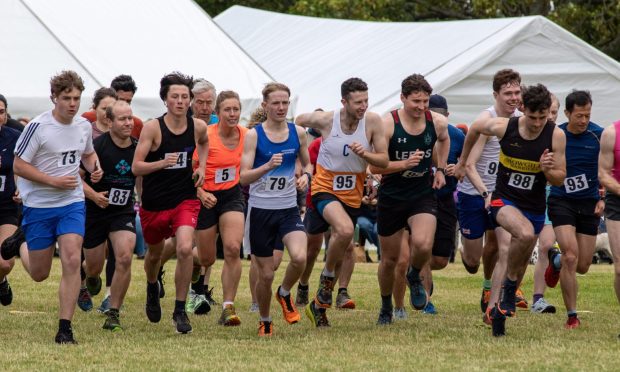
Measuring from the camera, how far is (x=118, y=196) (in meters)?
11.5

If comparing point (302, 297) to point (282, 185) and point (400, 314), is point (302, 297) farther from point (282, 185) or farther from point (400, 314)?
point (282, 185)

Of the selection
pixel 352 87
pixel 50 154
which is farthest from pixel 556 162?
pixel 50 154

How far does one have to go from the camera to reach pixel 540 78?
23.1 metres

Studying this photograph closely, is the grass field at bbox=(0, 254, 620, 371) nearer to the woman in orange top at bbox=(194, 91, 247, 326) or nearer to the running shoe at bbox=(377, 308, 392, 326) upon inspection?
the running shoe at bbox=(377, 308, 392, 326)

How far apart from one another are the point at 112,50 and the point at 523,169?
11970mm

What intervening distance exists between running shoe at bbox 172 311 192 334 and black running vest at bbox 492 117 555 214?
9.27 feet

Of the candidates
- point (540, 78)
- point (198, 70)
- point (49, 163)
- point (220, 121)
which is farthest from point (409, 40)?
point (49, 163)

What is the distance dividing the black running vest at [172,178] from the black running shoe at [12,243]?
1369 millimetres

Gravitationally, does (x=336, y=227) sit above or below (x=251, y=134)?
below

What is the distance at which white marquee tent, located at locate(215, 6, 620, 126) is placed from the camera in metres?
22.8

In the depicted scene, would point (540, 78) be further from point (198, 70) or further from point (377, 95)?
point (198, 70)

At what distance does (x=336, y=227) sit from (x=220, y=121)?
1.84m

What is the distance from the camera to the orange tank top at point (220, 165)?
12047 millimetres

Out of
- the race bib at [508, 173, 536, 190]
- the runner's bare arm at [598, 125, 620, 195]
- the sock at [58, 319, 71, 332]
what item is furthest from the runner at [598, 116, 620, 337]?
the sock at [58, 319, 71, 332]
